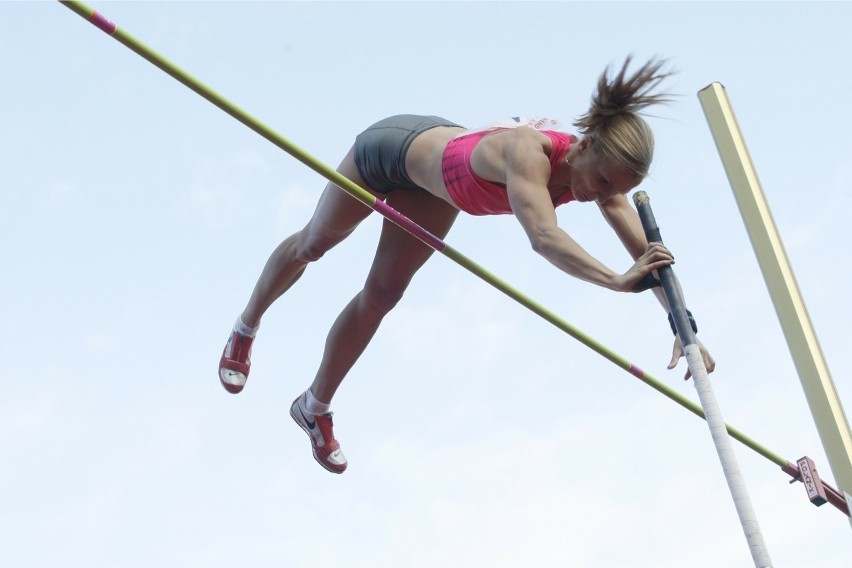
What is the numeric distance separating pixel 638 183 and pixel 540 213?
1.29 feet

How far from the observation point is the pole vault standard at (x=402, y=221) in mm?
4344

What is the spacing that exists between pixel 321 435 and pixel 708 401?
220cm

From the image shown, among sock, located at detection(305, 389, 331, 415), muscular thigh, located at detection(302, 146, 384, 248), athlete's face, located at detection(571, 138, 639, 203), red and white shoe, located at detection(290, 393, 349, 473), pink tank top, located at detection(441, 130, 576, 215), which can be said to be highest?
athlete's face, located at detection(571, 138, 639, 203)

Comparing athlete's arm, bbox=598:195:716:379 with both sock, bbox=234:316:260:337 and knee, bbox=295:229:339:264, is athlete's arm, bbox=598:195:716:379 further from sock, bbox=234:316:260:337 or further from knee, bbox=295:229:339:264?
sock, bbox=234:316:260:337

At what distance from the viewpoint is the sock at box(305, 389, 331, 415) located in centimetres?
576

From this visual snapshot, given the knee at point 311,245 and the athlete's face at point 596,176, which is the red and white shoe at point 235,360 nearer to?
the knee at point 311,245

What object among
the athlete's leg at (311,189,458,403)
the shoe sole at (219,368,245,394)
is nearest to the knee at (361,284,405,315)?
the athlete's leg at (311,189,458,403)

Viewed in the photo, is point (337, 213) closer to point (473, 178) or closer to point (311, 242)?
point (311, 242)

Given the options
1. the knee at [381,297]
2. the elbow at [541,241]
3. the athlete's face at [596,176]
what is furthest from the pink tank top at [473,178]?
the knee at [381,297]

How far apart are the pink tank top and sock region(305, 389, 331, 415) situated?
1306 mm

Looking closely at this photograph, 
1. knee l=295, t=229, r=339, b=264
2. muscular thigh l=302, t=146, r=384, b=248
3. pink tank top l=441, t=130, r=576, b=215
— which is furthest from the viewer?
knee l=295, t=229, r=339, b=264

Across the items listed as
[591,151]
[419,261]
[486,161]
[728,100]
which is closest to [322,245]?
[419,261]

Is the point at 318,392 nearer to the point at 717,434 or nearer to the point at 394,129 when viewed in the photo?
the point at 394,129

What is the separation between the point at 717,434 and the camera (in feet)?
13.3
